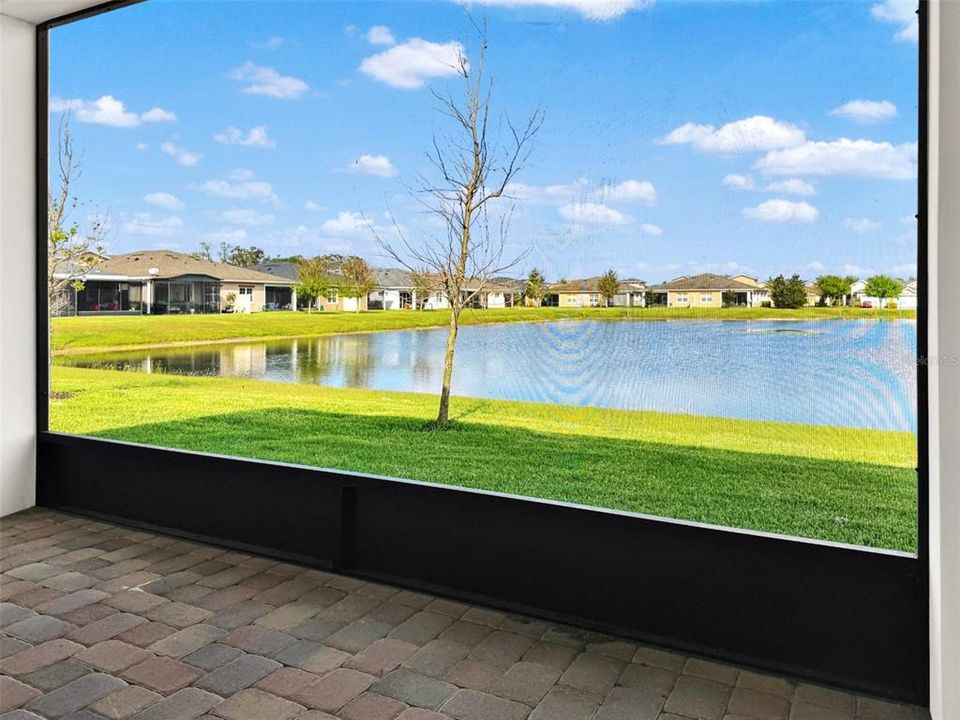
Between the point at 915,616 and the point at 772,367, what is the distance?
1117 millimetres

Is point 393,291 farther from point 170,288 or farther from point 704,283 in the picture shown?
point 704,283

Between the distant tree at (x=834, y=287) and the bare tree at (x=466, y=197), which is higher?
the bare tree at (x=466, y=197)

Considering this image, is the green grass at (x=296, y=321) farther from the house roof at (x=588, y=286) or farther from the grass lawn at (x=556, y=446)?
the grass lawn at (x=556, y=446)

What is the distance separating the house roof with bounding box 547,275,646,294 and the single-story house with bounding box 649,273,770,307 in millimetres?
73

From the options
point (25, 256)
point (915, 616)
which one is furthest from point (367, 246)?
point (915, 616)

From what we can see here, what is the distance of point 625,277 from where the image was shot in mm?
3227

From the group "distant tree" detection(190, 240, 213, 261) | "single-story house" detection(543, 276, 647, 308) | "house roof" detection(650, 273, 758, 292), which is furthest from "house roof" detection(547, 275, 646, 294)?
"distant tree" detection(190, 240, 213, 261)

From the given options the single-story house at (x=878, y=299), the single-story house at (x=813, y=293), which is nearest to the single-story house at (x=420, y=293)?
the single-story house at (x=813, y=293)

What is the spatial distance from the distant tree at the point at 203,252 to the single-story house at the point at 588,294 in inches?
78.8

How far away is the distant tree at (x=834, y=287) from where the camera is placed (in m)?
2.74

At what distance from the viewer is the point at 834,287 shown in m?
2.78

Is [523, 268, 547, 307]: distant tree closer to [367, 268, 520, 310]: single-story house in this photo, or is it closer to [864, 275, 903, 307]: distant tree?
[367, 268, 520, 310]: single-story house

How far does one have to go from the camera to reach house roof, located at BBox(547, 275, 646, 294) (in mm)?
3205

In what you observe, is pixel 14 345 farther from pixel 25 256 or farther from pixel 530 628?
pixel 530 628
